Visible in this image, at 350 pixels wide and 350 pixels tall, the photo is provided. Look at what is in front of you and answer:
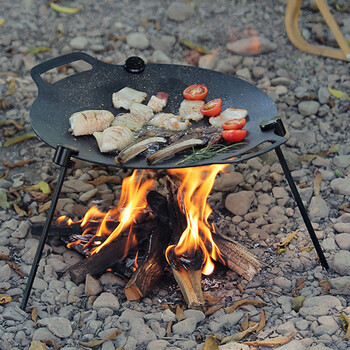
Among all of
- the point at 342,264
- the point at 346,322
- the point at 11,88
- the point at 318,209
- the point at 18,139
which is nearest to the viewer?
the point at 346,322

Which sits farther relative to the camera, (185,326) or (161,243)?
(161,243)

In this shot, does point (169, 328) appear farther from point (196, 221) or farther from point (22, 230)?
point (22, 230)

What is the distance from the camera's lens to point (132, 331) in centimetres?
300

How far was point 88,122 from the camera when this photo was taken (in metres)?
3.32

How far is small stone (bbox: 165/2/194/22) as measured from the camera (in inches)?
253

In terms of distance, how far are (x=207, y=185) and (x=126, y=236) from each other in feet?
2.26

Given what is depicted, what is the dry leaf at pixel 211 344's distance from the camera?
2.86m

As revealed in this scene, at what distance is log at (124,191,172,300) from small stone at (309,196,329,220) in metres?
1.10

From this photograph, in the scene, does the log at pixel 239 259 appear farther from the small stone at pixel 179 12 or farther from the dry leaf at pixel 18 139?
the small stone at pixel 179 12

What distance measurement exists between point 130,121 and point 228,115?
64 centimetres

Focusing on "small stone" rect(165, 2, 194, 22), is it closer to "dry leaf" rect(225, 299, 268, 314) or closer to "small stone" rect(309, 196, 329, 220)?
"small stone" rect(309, 196, 329, 220)

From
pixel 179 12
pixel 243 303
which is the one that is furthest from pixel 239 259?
pixel 179 12

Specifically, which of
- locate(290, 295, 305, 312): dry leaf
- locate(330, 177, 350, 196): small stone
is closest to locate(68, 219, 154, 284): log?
locate(290, 295, 305, 312): dry leaf

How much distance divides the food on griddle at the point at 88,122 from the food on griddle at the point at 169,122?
12.6 inches
